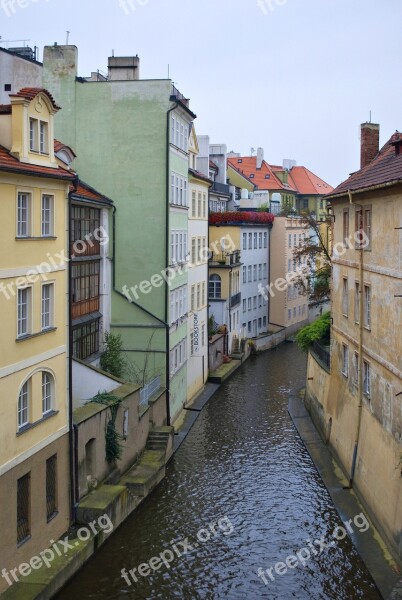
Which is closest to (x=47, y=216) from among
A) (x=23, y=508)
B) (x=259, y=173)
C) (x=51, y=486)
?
(x=51, y=486)

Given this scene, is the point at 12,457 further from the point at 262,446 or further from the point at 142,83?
the point at 142,83

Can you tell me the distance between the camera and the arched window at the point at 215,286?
2235 inches

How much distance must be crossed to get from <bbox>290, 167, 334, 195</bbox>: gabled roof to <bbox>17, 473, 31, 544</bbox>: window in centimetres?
8338

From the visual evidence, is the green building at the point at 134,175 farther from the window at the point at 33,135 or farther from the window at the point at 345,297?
the window at the point at 33,135

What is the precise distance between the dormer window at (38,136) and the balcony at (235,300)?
1408 inches

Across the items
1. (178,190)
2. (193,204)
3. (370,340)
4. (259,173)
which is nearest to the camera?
(370,340)

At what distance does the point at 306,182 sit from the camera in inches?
4016

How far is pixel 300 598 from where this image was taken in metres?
21.4

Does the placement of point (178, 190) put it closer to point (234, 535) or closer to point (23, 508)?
point (234, 535)

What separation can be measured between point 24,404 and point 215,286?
3628 centimetres

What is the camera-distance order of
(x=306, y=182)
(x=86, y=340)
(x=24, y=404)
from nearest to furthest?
(x=24, y=404) → (x=86, y=340) → (x=306, y=182)

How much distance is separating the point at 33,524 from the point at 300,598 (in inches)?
284

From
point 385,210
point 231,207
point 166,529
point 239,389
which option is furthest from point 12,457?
point 231,207

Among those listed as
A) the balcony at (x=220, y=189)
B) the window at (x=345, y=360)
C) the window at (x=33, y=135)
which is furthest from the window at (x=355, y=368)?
the balcony at (x=220, y=189)
